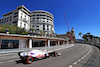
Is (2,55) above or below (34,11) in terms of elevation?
below

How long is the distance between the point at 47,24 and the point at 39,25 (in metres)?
8.61

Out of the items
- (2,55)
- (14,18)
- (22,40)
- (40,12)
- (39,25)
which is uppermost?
(40,12)

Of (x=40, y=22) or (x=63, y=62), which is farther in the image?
(x=40, y=22)

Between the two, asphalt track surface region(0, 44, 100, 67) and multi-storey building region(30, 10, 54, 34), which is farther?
multi-storey building region(30, 10, 54, 34)

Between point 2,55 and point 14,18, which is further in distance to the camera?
point 14,18

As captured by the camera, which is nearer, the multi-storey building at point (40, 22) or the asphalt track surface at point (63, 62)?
the asphalt track surface at point (63, 62)

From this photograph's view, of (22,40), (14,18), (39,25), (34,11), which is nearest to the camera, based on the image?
(22,40)

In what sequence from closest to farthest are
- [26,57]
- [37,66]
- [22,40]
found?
[37,66], [26,57], [22,40]

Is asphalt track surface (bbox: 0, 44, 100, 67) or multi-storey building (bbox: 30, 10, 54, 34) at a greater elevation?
multi-storey building (bbox: 30, 10, 54, 34)

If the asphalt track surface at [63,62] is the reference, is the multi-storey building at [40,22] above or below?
above

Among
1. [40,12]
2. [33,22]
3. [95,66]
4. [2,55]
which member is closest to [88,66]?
[95,66]

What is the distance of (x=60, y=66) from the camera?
535 cm

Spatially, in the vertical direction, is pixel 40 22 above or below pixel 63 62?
above

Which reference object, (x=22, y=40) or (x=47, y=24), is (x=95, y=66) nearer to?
(x=22, y=40)
